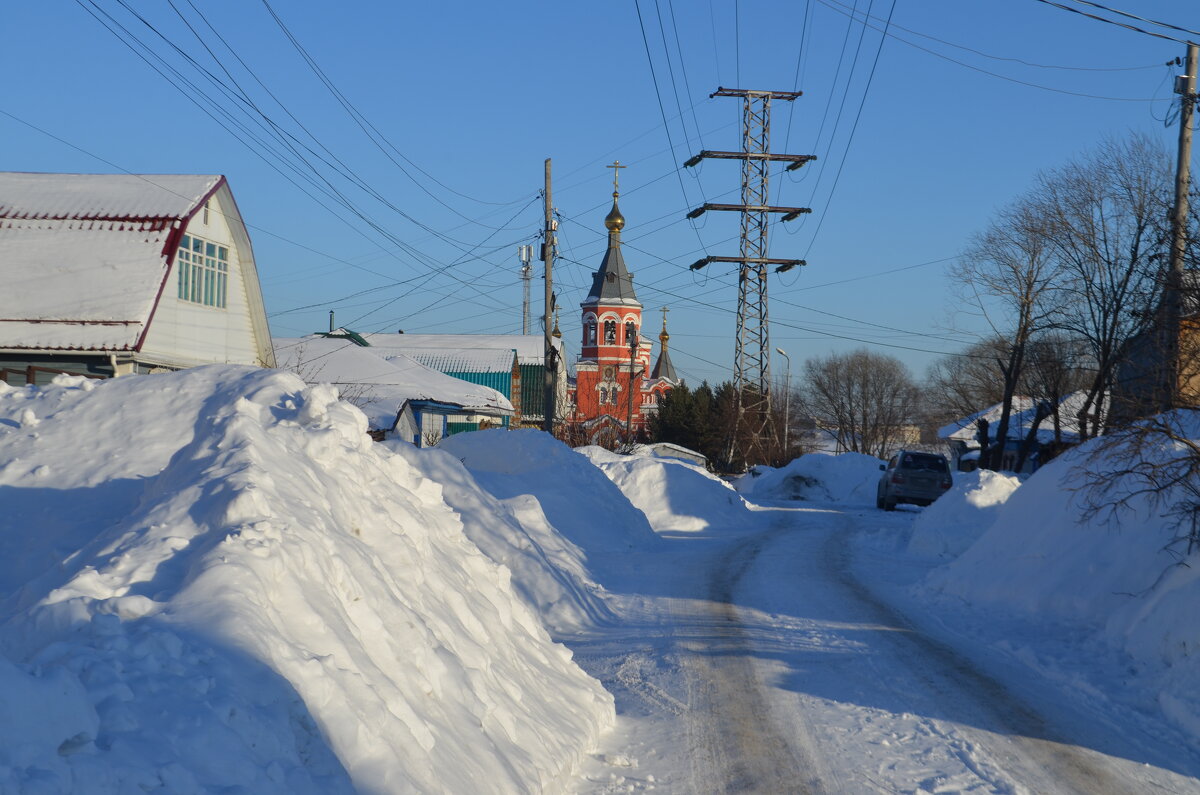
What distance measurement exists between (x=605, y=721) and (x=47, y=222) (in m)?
22.0

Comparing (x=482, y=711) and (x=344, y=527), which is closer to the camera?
(x=482, y=711)

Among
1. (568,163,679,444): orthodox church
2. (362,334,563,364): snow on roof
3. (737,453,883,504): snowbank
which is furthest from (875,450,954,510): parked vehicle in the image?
(568,163,679,444): orthodox church

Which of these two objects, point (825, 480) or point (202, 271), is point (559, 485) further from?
point (825, 480)

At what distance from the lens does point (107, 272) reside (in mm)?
23016

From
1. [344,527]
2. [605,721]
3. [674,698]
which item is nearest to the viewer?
[344,527]

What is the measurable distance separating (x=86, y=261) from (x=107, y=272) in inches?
25.4

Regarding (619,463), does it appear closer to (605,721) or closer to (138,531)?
(605,721)

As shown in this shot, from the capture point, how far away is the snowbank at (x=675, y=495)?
25562 mm

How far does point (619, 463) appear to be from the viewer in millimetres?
27750

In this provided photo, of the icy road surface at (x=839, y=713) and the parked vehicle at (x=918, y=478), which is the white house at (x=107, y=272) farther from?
the parked vehicle at (x=918, y=478)

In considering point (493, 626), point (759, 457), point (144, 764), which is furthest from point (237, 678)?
point (759, 457)

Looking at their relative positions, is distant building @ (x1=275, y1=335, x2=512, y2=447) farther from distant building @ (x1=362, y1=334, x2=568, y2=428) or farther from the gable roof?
distant building @ (x1=362, y1=334, x2=568, y2=428)

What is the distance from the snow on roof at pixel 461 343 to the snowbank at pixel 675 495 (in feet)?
126

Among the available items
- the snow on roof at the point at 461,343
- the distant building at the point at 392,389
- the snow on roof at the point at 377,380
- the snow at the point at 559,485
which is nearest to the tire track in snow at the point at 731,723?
the snow at the point at 559,485
